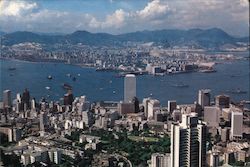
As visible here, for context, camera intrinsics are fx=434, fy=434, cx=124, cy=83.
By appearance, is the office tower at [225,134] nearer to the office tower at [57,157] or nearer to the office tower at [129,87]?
the office tower at [129,87]

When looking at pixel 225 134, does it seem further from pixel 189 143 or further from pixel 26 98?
pixel 26 98

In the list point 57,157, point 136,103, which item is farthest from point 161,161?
point 136,103

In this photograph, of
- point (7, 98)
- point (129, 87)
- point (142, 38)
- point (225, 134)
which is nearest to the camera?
point (225, 134)

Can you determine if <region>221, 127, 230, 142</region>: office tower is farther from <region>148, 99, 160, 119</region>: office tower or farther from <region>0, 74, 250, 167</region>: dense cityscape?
<region>148, 99, 160, 119</region>: office tower

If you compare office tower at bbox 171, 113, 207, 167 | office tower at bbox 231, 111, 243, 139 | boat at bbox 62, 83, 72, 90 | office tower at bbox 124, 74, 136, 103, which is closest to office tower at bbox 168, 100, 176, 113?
office tower at bbox 124, 74, 136, 103

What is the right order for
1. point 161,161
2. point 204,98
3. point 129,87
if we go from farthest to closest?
point 129,87
point 204,98
point 161,161

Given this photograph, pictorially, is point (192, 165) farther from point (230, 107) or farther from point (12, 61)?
point (12, 61)

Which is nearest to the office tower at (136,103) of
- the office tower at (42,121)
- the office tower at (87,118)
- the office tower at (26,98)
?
the office tower at (87,118)

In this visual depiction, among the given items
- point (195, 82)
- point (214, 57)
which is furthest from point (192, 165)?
point (214, 57)
